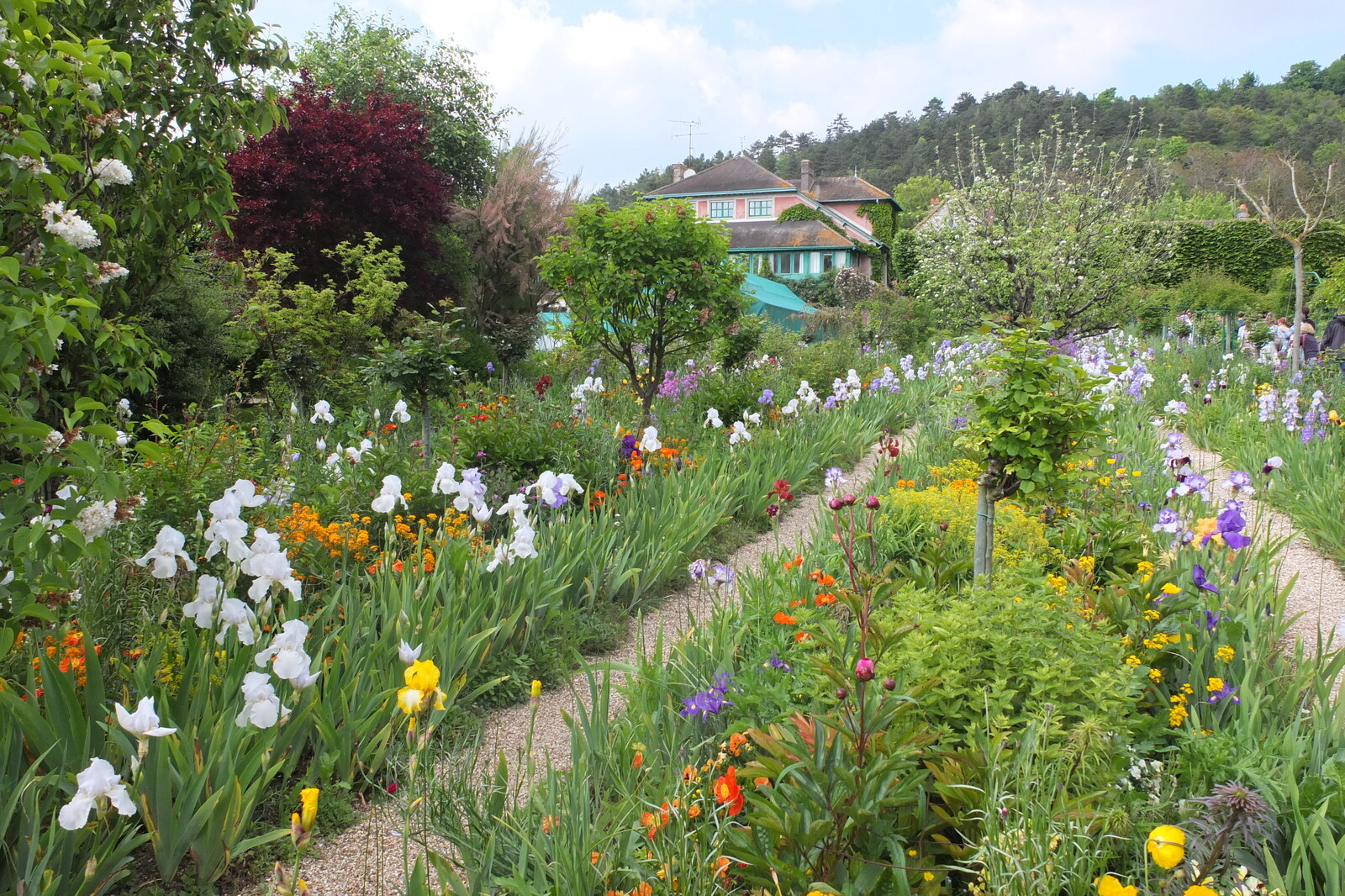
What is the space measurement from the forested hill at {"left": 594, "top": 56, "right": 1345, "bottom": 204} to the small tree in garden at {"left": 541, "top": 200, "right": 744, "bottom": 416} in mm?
22780

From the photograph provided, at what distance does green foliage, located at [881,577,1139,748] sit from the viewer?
2223 millimetres

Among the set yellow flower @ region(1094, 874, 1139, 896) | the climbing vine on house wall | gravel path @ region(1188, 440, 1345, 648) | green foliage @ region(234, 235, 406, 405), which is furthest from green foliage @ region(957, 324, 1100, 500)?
the climbing vine on house wall

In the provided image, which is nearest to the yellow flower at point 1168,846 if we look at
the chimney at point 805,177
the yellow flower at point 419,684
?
the yellow flower at point 419,684

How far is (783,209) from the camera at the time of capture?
3850cm

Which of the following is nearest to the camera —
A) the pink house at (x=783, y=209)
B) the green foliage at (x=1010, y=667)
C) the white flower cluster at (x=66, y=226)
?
the white flower cluster at (x=66, y=226)

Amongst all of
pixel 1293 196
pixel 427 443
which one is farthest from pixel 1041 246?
pixel 1293 196

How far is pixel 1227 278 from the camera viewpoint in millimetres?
21344

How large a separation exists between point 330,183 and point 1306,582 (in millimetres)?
10772

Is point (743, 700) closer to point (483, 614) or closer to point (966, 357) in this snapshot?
point (483, 614)

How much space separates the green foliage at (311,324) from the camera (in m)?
8.00

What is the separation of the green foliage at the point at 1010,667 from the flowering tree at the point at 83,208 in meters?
2.20

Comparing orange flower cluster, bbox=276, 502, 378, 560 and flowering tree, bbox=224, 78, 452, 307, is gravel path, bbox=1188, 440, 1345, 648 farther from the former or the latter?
flowering tree, bbox=224, 78, 452, 307

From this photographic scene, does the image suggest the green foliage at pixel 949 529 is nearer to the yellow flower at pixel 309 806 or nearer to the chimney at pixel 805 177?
the yellow flower at pixel 309 806

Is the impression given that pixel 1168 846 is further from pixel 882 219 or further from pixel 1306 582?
pixel 882 219
